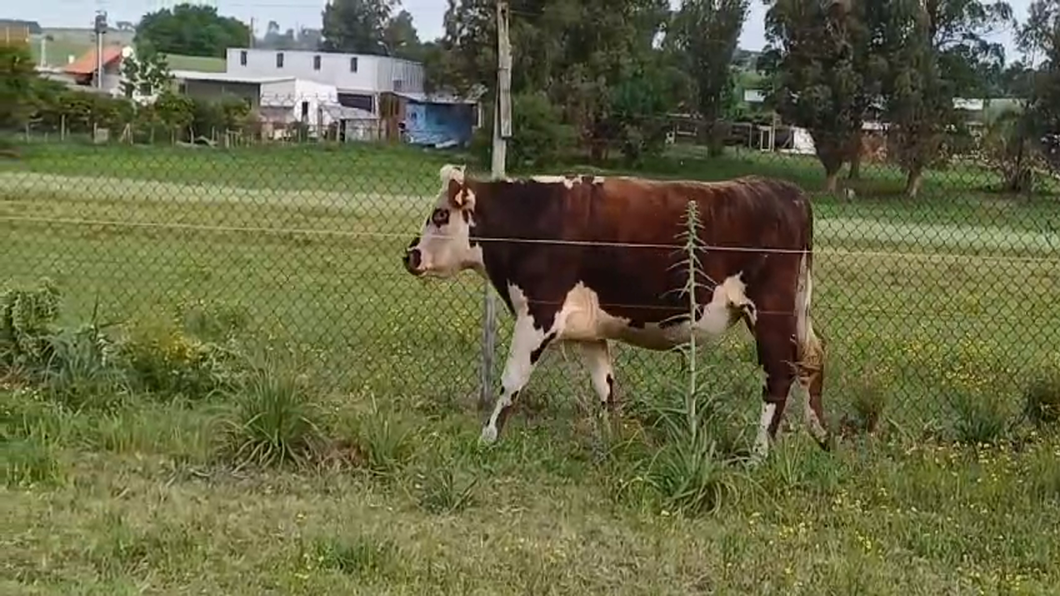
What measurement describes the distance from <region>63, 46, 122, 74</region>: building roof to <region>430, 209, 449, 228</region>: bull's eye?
11.1 meters

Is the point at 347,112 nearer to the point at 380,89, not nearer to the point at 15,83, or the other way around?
the point at 15,83

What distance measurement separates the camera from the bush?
8531 mm

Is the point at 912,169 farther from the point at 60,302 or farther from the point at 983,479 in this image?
the point at 60,302

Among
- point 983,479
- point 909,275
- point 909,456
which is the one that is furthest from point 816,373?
point 909,275

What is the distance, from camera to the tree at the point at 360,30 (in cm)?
2495

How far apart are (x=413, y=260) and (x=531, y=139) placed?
2133 millimetres

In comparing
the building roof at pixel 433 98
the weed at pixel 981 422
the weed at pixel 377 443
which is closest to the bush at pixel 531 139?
the building roof at pixel 433 98

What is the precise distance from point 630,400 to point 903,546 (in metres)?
2.37

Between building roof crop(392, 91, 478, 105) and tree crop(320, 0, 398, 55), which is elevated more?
tree crop(320, 0, 398, 55)

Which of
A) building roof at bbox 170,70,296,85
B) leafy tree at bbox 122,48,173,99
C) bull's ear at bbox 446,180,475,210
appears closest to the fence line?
bull's ear at bbox 446,180,475,210

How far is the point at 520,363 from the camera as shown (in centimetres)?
690

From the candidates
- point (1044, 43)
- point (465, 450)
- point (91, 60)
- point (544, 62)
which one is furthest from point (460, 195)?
point (1044, 43)

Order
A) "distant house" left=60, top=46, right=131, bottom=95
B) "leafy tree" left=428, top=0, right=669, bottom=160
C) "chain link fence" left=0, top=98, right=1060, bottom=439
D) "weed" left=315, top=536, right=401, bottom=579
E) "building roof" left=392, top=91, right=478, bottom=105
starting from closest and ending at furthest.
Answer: "weed" left=315, top=536, right=401, bottom=579 < "chain link fence" left=0, top=98, right=1060, bottom=439 < "leafy tree" left=428, top=0, right=669, bottom=160 < "building roof" left=392, top=91, right=478, bottom=105 < "distant house" left=60, top=46, right=131, bottom=95

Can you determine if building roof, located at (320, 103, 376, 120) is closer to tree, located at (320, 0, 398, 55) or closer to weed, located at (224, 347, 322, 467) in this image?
weed, located at (224, 347, 322, 467)
